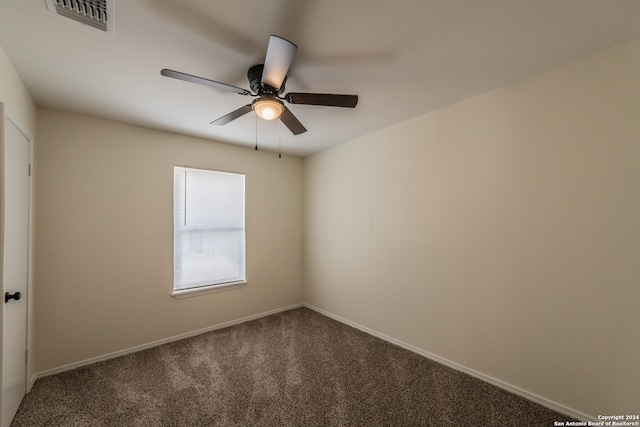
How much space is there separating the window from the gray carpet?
32.4 inches

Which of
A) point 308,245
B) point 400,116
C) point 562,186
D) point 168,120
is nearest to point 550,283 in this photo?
point 562,186

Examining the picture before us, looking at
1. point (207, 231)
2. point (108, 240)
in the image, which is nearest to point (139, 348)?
point (108, 240)

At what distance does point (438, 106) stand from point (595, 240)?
161cm

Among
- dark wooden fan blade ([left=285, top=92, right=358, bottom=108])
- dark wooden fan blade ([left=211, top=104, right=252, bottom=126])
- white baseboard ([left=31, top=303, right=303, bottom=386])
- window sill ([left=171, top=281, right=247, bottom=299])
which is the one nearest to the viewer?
dark wooden fan blade ([left=285, top=92, right=358, bottom=108])

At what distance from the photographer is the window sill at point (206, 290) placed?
10.6 feet

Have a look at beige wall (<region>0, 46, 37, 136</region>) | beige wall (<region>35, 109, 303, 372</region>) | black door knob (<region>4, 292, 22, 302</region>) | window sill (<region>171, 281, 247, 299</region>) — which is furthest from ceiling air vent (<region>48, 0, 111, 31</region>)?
window sill (<region>171, 281, 247, 299</region>)

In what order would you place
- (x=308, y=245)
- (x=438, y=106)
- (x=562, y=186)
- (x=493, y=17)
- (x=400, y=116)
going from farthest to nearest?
(x=308, y=245) < (x=400, y=116) < (x=438, y=106) < (x=562, y=186) < (x=493, y=17)

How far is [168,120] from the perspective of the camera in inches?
112

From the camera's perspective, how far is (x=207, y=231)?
3504 millimetres

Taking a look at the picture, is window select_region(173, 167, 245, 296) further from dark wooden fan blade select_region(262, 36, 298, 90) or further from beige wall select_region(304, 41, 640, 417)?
dark wooden fan blade select_region(262, 36, 298, 90)

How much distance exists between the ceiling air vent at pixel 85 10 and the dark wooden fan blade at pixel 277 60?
0.85 m

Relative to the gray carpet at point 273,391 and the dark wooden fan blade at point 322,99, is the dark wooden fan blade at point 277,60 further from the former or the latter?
the gray carpet at point 273,391

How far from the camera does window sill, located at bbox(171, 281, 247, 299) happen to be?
10.6 feet

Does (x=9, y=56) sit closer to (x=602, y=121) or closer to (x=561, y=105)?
(x=561, y=105)
